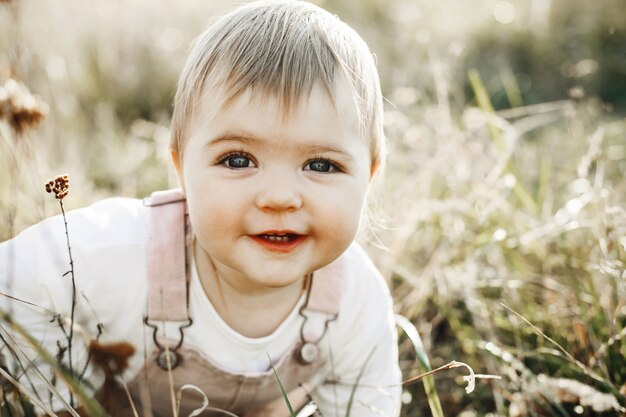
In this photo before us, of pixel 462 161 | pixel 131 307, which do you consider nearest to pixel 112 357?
pixel 131 307

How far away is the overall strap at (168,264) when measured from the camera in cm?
167

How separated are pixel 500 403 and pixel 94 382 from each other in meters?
1.08

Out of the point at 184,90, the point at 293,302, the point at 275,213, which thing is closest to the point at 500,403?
the point at 293,302

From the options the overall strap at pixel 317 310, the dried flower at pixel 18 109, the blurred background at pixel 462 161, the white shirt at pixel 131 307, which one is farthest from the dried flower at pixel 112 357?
the dried flower at pixel 18 109

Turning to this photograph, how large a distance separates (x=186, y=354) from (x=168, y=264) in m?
0.23

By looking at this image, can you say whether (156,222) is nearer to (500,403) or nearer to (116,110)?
(500,403)

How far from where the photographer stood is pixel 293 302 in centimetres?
184

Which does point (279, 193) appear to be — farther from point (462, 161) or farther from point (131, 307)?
point (462, 161)

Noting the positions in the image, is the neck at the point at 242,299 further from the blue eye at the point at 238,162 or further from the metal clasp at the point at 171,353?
the blue eye at the point at 238,162

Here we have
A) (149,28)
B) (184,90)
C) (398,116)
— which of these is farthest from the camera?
(149,28)

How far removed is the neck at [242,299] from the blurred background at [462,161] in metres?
0.39

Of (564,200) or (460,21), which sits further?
(460,21)

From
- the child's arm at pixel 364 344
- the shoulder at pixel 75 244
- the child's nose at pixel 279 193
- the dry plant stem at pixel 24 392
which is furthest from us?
the child's arm at pixel 364 344

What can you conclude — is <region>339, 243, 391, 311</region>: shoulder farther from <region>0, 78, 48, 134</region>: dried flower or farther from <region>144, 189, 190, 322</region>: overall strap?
<region>0, 78, 48, 134</region>: dried flower
